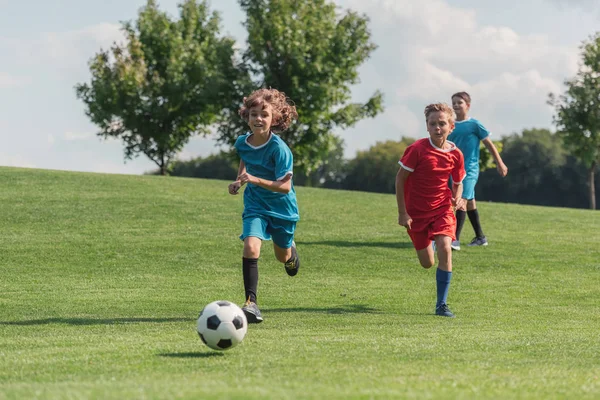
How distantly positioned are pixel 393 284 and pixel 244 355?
666 cm

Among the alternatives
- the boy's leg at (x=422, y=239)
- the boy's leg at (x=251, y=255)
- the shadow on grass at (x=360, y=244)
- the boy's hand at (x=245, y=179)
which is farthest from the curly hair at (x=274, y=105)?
the shadow on grass at (x=360, y=244)

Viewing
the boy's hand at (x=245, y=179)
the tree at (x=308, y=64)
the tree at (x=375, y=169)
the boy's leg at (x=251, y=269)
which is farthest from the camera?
the tree at (x=375, y=169)

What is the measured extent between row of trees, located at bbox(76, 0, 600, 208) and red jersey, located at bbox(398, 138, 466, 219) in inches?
1263

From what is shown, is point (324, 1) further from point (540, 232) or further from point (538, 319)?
point (538, 319)

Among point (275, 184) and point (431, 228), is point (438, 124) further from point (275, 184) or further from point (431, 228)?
point (275, 184)

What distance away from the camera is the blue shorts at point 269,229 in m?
8.20

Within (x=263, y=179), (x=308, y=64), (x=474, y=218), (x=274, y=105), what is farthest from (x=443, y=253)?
(x=308, y=64)

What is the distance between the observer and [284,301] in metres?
10.6

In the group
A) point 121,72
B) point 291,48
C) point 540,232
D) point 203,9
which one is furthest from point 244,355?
point 203,9

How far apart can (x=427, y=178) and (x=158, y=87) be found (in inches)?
1503

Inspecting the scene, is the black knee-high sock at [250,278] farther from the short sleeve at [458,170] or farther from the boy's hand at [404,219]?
the short sleeve at [458,170]

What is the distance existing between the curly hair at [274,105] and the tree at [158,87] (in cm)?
3488

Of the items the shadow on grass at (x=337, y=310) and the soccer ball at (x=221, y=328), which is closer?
the soccer ball at (x=221, y=328)

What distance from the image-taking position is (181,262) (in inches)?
540
